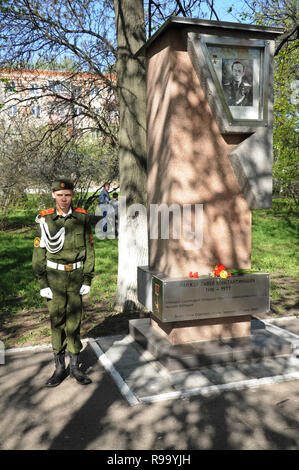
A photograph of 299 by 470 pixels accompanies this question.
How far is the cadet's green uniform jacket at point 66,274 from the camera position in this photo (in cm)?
488

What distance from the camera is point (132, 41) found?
744 centimetres

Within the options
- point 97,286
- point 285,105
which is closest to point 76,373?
point 97,286

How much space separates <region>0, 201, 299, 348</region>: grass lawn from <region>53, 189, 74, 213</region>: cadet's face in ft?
7.75

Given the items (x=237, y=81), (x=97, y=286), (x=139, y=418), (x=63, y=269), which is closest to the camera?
(x=139, y=418)

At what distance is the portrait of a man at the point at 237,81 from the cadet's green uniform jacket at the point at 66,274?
213 centimetres

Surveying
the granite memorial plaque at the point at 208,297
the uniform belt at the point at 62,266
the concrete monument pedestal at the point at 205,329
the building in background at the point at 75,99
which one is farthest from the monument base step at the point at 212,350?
the building in background at the point at 75,99

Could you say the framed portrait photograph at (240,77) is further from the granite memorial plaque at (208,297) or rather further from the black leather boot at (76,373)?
the black leather boot at (76,373)

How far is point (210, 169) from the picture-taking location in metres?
5.33

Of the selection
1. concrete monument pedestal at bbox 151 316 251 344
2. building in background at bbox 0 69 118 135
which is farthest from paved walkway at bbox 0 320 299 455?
building in background at bbox 0 69 118 135

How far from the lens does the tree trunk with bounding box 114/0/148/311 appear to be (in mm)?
7453

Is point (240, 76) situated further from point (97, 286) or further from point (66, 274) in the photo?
point (97, 286)

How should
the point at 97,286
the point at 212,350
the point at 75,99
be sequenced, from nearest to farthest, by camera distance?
the point at 212,350 < the point at 97,286 < the point at 75,99

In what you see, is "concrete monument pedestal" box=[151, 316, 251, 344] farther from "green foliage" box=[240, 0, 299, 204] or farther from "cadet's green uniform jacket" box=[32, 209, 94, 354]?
"green foliage" box=[240, 0, 299, 204]

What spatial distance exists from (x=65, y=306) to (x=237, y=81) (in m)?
3.11
